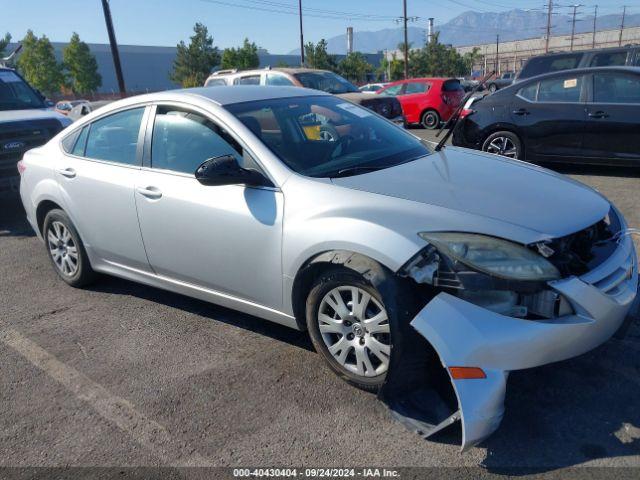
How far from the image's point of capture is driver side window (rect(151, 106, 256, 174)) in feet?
11.7

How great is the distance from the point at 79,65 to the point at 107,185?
58.2 metres

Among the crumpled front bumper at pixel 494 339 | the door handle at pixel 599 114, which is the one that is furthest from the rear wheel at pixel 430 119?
the crumpled front bumper at pixel 494 339

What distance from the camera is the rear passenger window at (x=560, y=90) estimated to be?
770 cm

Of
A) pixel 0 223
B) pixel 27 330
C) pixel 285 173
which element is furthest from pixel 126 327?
pixel 0 223

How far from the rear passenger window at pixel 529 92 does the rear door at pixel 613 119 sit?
73 centimetres

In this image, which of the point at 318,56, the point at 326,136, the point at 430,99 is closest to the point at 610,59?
the point at 430,99

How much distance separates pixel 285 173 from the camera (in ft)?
10.7

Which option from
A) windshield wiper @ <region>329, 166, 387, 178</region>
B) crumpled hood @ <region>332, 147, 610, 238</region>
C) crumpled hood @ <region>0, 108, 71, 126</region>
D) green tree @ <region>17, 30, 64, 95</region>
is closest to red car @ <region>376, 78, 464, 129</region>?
crumpled hood @ <region>0, 108, 71, 126</region>

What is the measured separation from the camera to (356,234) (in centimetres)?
283

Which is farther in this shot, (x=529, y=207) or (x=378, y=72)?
(x=378, y=72)

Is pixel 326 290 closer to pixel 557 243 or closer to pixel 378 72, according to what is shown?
pixel 557 243

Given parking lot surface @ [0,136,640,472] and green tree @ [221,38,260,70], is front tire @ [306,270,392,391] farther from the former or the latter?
green tree @ [221,38,260,70]

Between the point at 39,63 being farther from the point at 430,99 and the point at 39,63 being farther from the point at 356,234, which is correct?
the point at 356,234

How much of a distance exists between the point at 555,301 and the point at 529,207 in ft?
1.81
